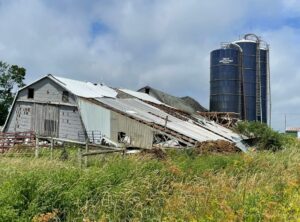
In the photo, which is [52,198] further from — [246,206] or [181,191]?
[246,206]

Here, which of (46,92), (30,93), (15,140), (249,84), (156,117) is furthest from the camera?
(249,84)

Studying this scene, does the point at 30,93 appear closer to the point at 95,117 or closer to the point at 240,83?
the point at 95,117

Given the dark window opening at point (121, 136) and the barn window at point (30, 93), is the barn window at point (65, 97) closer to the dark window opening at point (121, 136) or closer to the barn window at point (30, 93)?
the barn window at point (30, 93)

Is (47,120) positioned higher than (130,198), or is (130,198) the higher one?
(47,120)

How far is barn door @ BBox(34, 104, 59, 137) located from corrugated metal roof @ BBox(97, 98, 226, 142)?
151 inches

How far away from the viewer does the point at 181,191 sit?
287 inches

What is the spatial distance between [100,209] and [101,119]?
24.8m

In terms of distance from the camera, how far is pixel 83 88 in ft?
118

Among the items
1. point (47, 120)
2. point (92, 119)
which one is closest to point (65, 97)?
point (47, 120)

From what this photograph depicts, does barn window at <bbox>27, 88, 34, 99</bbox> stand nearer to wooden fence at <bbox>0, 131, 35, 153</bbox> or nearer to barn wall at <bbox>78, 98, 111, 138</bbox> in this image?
barn wall at <bbox>78, 98, 111, 138</bbox>

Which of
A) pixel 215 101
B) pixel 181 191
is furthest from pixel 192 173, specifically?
pixel 215 101

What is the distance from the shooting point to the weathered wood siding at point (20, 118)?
35.2m

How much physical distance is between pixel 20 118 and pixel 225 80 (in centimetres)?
2325

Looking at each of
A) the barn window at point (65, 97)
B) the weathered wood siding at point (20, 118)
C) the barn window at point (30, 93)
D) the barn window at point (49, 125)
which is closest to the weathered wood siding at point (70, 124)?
the barn window at point (65, 97)
